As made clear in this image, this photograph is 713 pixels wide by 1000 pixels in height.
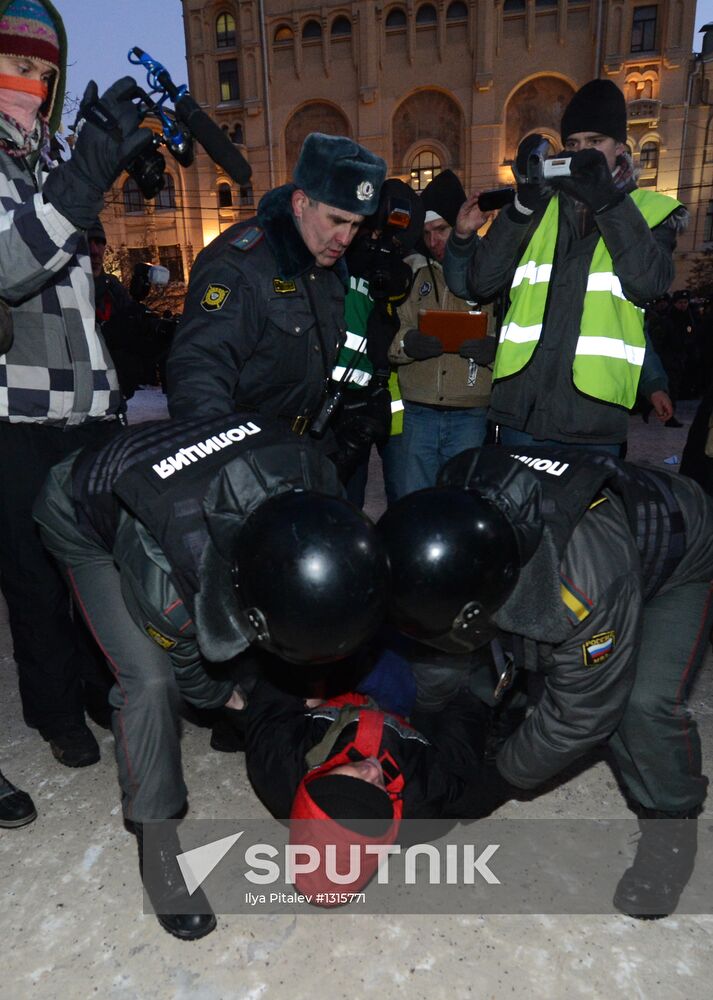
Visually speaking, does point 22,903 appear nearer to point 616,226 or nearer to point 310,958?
point 310,958

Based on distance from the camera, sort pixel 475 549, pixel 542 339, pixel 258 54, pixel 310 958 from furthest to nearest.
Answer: pixel 258 54 < pixel 542 339 < pixel 310 958 < pixel 475 549

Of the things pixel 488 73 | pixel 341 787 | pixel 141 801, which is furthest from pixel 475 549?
pixel 488 73

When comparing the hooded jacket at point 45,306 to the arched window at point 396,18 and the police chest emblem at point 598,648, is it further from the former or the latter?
the arched window at point 396,18

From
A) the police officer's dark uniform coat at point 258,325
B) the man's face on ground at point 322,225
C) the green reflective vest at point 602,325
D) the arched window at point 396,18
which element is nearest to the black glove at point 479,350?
the green reflective vest at point 602,325

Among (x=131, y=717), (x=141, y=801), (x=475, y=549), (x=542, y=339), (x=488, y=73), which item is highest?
(x=488, y=73)

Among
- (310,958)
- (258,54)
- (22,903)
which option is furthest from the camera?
(258,54)

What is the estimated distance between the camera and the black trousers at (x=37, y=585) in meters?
2.02

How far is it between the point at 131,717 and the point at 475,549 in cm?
92

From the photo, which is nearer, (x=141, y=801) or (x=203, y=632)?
(x=203, y=632)

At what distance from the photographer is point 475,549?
128 centimetres

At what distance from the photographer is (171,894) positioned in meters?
1.64

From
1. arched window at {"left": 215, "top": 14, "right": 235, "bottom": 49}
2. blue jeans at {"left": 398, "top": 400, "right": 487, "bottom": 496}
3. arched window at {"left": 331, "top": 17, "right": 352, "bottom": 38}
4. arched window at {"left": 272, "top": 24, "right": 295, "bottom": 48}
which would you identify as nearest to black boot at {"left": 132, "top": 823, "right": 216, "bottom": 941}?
blue jeans at {"left": 398, "top": 400, "right": 487, "bottom": 496}

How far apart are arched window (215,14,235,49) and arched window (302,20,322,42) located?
275 cm

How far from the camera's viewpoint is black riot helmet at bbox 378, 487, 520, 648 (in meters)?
1.28
